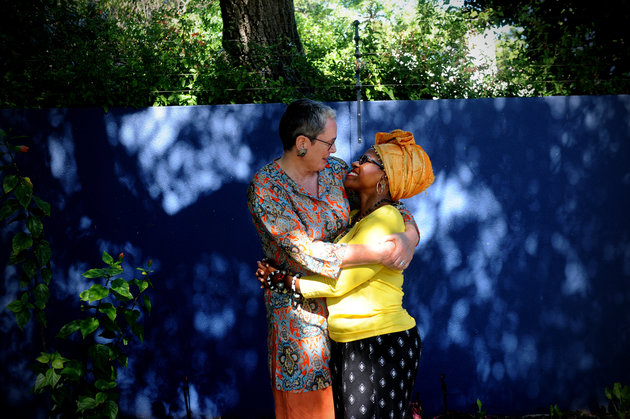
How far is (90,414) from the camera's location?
298 cm

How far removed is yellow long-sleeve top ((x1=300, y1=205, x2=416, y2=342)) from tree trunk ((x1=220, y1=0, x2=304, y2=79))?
2.03 m

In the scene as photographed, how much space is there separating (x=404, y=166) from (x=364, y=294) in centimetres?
65

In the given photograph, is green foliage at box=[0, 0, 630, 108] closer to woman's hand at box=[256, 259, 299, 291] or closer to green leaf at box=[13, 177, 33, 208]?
green leaf at box=[13, 177, 33, 208]

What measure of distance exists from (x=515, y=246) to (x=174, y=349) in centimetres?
267

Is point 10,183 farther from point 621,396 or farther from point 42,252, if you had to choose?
point 621,396

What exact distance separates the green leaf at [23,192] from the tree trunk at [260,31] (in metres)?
1.98

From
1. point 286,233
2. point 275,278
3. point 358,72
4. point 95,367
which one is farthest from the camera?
point 358,72

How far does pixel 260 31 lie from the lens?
4.38 metres

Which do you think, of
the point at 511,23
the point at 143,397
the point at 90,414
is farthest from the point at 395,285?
the point at 511,23

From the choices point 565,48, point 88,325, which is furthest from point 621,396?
point 88,325

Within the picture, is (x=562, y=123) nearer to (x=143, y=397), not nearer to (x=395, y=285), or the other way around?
(x=395, y=285)

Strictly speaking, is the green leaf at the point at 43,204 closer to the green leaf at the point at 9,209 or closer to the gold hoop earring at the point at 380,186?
the green leaf at the point at 9,209

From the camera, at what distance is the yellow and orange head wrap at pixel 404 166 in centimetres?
262

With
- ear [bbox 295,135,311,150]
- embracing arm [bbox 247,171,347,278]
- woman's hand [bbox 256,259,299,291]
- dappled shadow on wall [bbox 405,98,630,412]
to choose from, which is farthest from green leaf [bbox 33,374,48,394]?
dappled shadow on wall [bbox 405,98,630,412]
